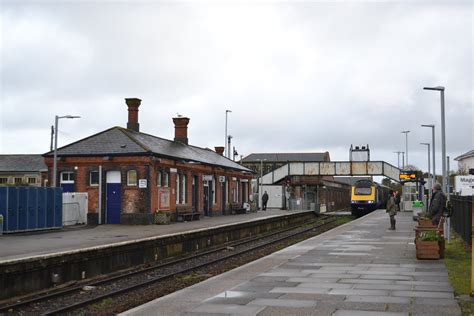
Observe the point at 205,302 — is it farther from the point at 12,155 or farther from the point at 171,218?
the point at 12,155

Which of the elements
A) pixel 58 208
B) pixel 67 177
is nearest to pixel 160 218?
pixel 67 177

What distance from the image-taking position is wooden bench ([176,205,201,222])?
32.2 metres

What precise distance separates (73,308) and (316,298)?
4.44 meters

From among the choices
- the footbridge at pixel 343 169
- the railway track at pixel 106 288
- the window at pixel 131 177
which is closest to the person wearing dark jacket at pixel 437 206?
the railway track at pixel 106 288

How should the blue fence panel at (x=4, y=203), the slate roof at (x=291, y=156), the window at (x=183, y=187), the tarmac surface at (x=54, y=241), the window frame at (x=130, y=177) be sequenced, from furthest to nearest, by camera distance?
the slate roof at (x=291, y=156)
the window at (x=183, y=187)
the window frame at (x=130, y=177)
the blue fence panel at (x=4, y=203)
the tarmac surface at (x=54, y=241)

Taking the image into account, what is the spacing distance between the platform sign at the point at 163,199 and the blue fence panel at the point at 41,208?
7486 mm

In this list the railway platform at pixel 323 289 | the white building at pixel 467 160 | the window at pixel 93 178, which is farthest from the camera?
the white building at pixel 467 160

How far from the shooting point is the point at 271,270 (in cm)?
1334

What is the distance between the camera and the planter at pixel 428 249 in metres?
15.0

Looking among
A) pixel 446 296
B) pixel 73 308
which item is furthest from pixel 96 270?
pixel 446 296

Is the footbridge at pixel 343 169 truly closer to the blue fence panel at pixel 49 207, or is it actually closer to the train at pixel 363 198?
the train at pixel 363 198

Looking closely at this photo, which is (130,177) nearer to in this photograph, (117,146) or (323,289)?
(117,146)

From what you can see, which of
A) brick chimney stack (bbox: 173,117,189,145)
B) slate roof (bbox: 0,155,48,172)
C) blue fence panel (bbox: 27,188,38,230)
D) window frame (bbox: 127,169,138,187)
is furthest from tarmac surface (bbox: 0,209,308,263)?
slate roof (bbox: 0,155,48,172)

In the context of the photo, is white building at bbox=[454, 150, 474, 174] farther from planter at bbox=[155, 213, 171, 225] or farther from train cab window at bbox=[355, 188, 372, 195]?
planter at bbox=[155, 213, 171, 225]
